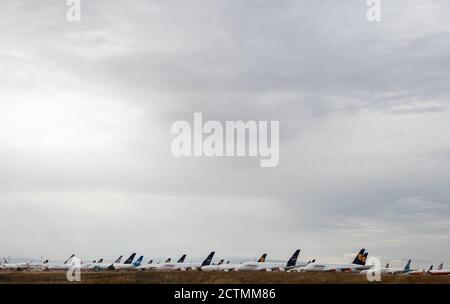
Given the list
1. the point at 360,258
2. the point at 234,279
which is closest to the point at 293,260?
the point at 360,258

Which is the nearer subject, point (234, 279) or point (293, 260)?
point (234, 279)

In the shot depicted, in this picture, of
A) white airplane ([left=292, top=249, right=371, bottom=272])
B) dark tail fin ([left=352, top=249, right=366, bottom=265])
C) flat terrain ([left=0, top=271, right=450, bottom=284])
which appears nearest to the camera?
flat terrain ([left=0, top=271, right=450, bottom=284])

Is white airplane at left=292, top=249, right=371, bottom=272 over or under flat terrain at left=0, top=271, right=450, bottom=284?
under

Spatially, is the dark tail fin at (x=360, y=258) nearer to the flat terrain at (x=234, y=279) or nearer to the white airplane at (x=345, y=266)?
the white airplane at (x=345, y=266)

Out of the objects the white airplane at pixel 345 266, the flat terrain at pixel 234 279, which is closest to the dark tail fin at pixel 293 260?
the white airplane at pixel 345 266

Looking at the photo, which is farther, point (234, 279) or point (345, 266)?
point (345, 266)

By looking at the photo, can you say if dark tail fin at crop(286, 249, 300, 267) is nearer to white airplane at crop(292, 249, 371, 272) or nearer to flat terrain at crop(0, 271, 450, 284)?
white airplane at crop(292, 249, 371, 272)

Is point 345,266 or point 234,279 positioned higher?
point 234,279

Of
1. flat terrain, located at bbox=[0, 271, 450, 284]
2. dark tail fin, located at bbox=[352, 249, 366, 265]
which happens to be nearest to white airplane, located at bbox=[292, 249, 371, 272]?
dark tail fin, located at bbox=[352, 249, 366, 265]

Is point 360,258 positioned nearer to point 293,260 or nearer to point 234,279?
point 293,260
